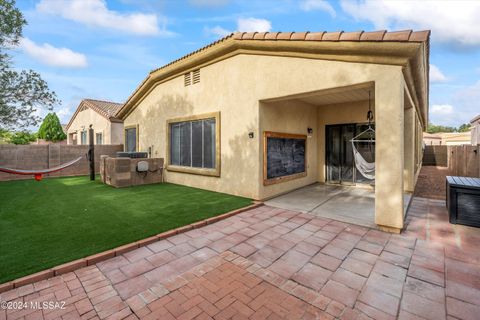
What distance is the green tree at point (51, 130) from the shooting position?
83.7 ft

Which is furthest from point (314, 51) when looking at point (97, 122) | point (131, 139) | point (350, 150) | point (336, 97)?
point (97, 122)

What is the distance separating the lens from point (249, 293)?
8.86ft

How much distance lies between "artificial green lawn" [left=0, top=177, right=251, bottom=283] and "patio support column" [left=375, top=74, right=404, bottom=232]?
3.47 m

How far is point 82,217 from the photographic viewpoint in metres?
5.29

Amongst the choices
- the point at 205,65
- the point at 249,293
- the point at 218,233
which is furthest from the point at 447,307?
the point at 205,65

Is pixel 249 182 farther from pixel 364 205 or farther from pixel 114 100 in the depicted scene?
pixel 114 100

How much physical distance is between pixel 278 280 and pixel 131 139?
12.5 metres

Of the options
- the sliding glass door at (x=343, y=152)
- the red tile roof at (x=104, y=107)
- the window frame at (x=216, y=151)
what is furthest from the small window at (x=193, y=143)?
the red tile roof at (x=104, y=107)

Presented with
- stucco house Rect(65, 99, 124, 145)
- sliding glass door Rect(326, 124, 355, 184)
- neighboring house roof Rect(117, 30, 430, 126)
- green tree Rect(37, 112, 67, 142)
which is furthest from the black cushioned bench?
green tree Rect(37, 112, 67, 142)

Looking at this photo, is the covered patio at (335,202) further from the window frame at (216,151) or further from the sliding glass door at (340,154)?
the window frame at (216,151)

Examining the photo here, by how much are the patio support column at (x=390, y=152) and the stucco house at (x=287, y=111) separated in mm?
18

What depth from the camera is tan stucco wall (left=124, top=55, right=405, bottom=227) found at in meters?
4.57

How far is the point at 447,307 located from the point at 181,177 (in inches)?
342

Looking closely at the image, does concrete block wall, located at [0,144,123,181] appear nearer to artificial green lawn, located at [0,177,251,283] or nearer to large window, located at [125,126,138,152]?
large window, located at [125,126,138,152]
